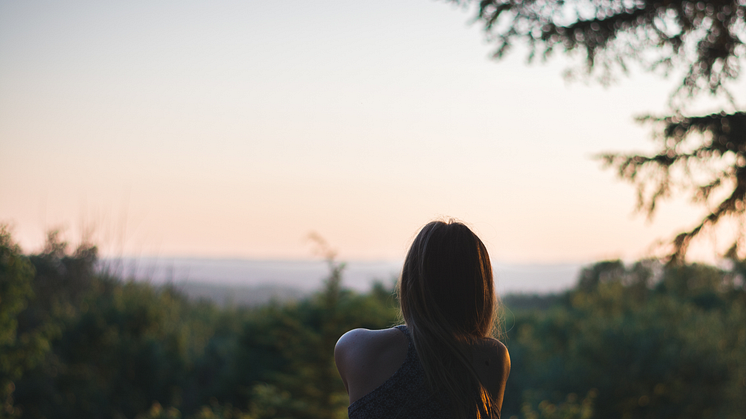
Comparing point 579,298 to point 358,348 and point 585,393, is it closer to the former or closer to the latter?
point 585,393

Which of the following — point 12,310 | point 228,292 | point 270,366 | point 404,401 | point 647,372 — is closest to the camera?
point 404,401

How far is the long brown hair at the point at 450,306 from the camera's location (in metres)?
1.62

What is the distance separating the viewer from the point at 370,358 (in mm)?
1628

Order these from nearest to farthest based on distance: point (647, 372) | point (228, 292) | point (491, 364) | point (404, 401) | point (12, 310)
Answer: point (404, 401) → point (491, 364) → point (12, 310) → point (647, 372) → point (228, 292)

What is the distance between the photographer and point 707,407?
39.0 ft

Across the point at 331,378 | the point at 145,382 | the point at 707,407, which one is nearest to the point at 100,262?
the point at 145,382

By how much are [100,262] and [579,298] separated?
21.8 meters

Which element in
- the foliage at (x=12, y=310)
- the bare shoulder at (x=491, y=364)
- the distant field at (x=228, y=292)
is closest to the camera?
the bare shoulder at (x=491, y=364)

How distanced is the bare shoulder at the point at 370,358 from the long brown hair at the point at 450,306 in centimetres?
7

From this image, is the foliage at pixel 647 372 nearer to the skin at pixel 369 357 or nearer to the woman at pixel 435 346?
the woman at pixel 435 346

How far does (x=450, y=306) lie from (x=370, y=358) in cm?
32

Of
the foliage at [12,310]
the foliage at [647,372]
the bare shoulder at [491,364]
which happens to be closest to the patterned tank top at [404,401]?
the bare shoulder at [491,364]

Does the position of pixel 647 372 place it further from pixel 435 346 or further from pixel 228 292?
pixel 228 292

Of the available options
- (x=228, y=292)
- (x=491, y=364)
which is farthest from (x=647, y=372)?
(x=228, y=292)
